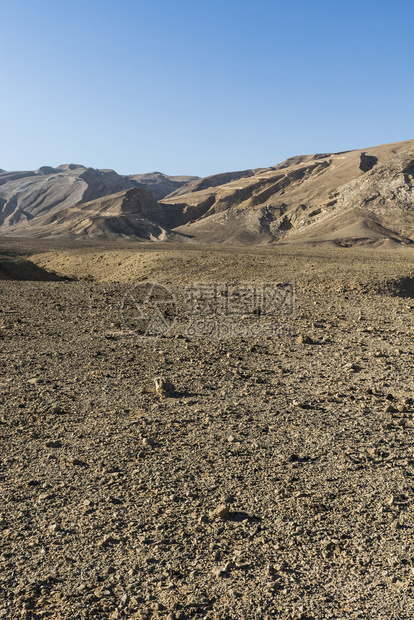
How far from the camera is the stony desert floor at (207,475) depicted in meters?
3.40

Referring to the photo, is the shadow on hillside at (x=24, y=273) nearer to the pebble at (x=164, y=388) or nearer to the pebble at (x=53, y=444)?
the pebble at (x=164, y=388)

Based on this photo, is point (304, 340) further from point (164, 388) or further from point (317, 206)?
point (317, 206)

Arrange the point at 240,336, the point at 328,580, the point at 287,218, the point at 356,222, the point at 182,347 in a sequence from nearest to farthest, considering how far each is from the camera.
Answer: the point at 328,580, the point at 182,347, the point at 240,336, the point at 356,222, the point at 287,218

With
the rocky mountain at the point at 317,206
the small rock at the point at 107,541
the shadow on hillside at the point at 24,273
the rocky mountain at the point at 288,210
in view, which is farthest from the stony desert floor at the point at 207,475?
the rocky mountain at the point at 317,206

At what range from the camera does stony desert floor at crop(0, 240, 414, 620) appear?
3396mm

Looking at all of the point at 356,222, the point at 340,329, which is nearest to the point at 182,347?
the point at 340,329

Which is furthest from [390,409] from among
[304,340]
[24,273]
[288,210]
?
[288,210]

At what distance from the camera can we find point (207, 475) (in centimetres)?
474

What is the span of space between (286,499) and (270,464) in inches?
22.8

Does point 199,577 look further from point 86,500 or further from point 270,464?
point 270,464

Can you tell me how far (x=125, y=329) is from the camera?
10133mm

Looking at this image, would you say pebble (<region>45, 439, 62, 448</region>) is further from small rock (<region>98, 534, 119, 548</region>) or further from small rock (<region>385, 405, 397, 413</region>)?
small rock (<region>385, 405, 397, 413</region>)

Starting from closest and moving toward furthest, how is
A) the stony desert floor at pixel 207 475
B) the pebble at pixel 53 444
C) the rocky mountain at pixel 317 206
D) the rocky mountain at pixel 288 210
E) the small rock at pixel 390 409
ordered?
the stony desert floor at pixel 207 475 < the pebble at pixel 53 444 < the small rock at pixel 390 409 < the rocky mountain at pixel 317 206 < the rocky mountain at pixel 288 210

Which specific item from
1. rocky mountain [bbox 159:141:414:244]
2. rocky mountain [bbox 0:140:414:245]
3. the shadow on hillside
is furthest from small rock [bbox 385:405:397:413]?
rocky mountain [bbox 159:141:414:244]
